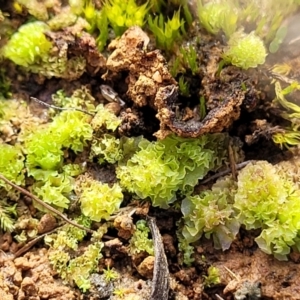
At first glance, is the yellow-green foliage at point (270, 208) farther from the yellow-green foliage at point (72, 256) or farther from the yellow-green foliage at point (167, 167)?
the yellow-green foliage at point (72, 256)

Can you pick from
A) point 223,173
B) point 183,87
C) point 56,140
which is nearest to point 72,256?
point 56,140

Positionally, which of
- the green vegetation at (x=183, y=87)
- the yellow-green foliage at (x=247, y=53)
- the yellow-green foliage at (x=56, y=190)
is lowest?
the yellow-green foliage at (x=56, y=190)

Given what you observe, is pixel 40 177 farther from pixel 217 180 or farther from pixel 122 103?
pixel 217 180

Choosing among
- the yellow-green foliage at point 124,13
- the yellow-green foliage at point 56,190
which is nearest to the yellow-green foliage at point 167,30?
the yellow-green foliage at point 124,13

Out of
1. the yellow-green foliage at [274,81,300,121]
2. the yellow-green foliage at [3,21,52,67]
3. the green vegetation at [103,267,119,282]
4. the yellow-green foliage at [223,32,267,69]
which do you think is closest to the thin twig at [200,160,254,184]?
the yellow-green foliage at [274,81,300,121]

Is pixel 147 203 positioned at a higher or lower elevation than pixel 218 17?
lower

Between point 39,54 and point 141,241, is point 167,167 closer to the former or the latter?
point 141,241

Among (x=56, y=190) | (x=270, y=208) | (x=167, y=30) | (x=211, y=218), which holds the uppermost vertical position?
(x=167, y=30)
